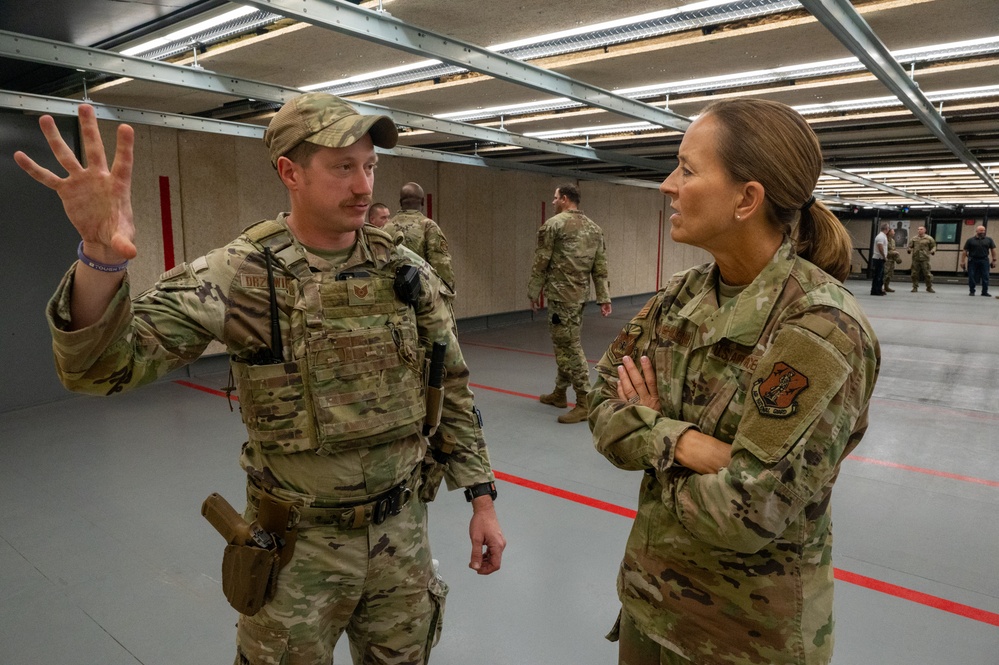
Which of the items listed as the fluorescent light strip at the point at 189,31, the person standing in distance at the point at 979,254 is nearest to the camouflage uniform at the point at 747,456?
the fluorescent light strip at the point at 189,31

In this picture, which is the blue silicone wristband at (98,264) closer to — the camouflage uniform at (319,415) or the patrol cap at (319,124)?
the camouflage uniform at (319,415)

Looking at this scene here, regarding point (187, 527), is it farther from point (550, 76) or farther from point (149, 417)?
point (550, 76)

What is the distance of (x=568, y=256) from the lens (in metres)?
5.28

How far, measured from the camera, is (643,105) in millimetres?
5250

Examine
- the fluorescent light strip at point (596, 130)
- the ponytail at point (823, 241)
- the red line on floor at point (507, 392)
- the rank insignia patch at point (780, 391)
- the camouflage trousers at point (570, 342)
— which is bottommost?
the red line on floor at point (507, 392)

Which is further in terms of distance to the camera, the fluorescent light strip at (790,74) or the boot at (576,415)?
the boot at (576,415)

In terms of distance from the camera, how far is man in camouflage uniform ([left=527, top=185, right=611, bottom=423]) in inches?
204

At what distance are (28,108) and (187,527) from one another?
10.2 ft

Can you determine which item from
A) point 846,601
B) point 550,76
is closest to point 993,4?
point 550,76

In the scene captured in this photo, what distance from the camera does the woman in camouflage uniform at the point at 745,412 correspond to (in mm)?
971

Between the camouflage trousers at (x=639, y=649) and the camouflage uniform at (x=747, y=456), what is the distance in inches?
1.2

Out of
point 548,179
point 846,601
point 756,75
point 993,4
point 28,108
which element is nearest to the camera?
point 846,601

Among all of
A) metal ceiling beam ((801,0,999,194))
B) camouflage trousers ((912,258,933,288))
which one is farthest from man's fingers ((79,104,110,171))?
camouflage trousers ((912,258,933,288))

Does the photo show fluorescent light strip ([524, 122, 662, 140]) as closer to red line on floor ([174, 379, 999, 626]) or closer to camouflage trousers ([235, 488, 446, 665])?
red line on floor ([174, 379, 999, 626])
